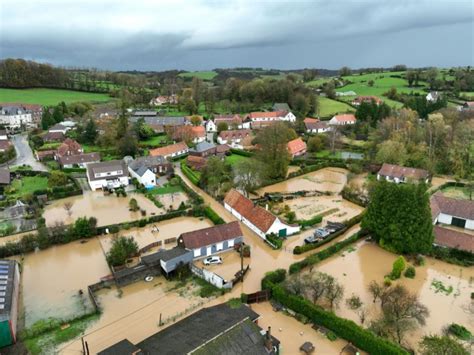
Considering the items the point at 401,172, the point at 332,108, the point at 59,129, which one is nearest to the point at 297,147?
the point at 401,172

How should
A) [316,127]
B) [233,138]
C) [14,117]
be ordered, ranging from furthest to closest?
[14,117]
[316,127]
[233,138]

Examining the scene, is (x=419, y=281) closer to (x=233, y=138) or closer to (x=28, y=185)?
(x=28, y=185)

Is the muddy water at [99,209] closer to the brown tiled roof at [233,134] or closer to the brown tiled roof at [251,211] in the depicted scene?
the brown tiled roof at [251,211]

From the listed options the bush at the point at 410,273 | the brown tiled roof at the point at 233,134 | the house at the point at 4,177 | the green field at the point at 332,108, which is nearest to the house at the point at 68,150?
the house at the point at 4,177

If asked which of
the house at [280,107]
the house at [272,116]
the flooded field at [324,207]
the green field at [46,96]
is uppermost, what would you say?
the green field at [46,96]

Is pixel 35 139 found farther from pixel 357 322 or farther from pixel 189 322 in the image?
pixel 357 322

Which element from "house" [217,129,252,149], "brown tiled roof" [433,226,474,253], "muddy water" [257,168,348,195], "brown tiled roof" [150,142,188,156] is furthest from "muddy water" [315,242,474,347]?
"house" [217,129,252,149]

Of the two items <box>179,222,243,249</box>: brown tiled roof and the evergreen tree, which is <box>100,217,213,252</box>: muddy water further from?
the evergreen tree
